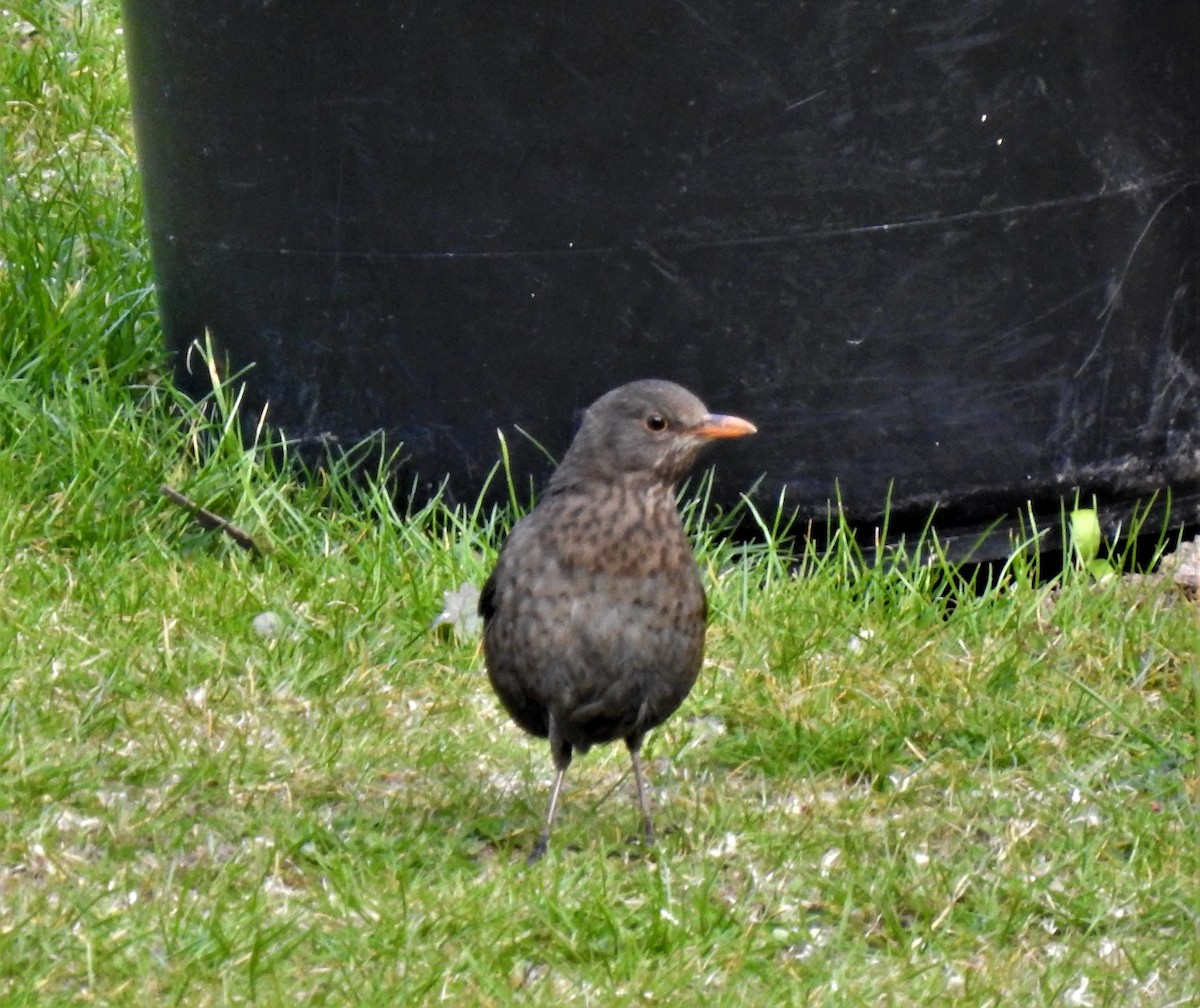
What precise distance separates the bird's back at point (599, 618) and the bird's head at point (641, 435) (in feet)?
0.24

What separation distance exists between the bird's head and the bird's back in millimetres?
73

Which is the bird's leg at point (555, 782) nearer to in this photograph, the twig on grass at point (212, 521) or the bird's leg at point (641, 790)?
the bird's leg at point (641, 790)

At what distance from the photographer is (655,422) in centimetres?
451

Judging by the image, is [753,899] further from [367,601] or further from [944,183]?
[944,183]

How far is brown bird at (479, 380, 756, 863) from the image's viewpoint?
4.27 metres

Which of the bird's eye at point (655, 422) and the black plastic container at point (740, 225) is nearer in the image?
the bird's eye at point (655, 422)

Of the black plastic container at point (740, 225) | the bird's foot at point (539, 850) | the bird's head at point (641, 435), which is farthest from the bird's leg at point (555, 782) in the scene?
the black plastic container at point (740, 225)

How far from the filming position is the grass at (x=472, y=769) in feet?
12.5

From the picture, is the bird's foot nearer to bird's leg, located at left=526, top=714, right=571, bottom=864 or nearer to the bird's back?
bird's leg, located at left=526, top=714, right=571, bottom=864

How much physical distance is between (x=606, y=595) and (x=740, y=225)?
1.54m

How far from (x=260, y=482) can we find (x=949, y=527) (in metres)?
1.92

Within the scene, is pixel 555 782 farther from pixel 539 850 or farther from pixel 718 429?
pixel 718 429

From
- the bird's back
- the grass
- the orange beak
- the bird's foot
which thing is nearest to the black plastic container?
the grass

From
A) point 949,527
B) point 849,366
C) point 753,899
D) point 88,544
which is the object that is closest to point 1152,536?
point 949,527
